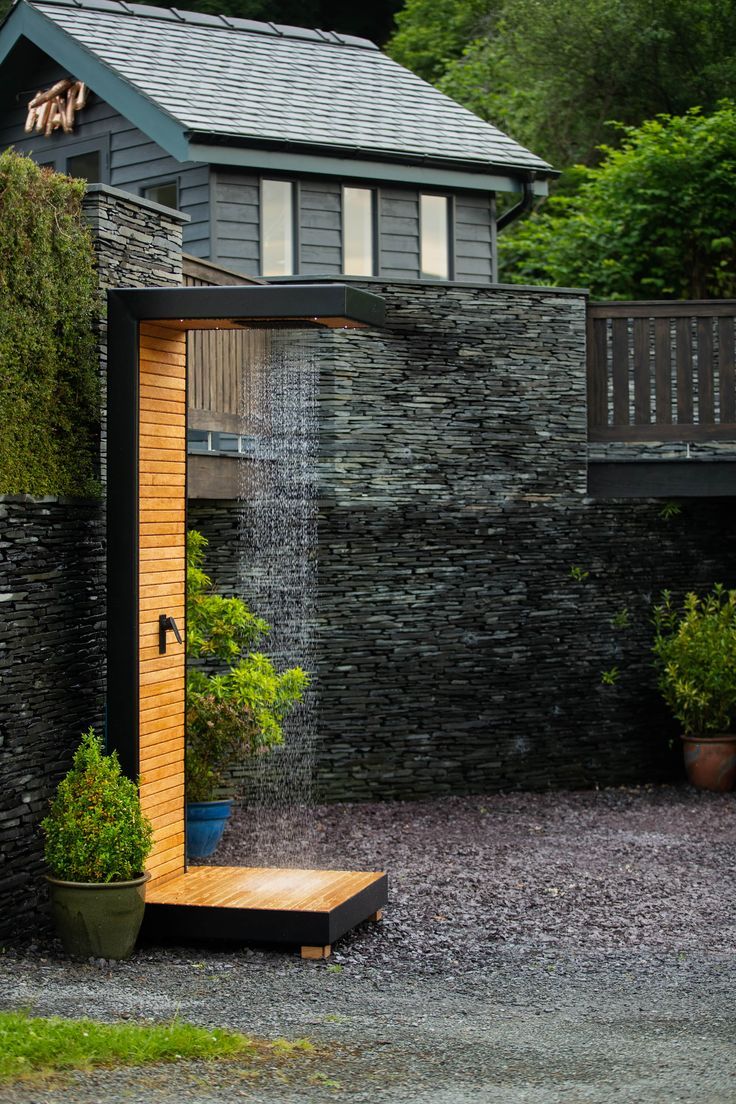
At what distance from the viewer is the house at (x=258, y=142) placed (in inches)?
586

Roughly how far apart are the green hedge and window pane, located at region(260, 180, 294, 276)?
26.6 ft

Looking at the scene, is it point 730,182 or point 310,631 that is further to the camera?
point 730,182

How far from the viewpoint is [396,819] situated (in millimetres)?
10945

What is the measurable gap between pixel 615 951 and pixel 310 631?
16.0ft

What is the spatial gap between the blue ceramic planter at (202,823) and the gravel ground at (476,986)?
317 mm

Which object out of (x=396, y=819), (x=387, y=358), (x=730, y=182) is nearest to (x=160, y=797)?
(x=396, y=819)

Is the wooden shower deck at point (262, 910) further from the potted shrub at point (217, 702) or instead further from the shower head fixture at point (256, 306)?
the shower head fixture at point (256, 306)

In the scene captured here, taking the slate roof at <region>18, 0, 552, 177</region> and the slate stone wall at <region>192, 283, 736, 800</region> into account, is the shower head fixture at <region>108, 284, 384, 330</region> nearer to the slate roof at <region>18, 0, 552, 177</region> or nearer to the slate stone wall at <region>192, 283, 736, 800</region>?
the slate stone wall at <region>192, 283, 736, 800</region>

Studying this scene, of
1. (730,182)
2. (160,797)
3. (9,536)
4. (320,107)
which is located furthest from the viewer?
(730,182)

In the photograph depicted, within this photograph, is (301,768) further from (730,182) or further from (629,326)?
(730,182)

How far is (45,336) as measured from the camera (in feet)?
22.8

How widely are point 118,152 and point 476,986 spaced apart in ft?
38.6

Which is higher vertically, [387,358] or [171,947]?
[387,358]

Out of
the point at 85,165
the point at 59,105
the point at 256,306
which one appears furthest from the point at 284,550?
the point at 59,105
